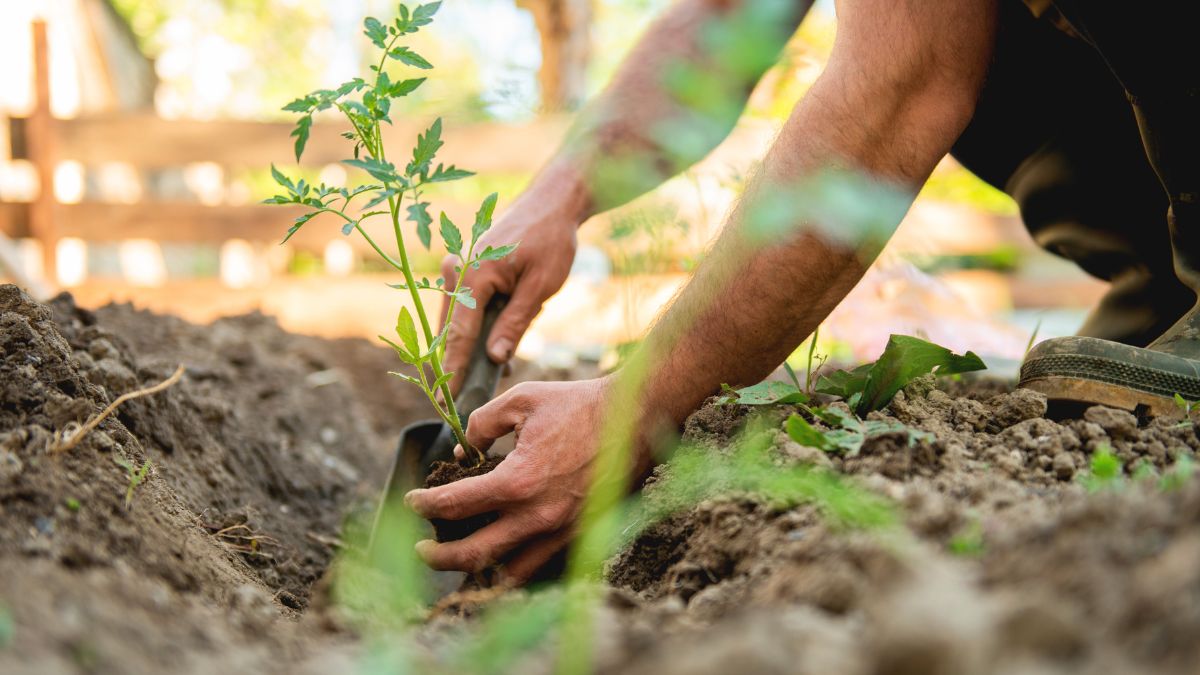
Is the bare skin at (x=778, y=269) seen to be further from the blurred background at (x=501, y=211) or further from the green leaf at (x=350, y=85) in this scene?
the blurred background at (x=501, y=211)

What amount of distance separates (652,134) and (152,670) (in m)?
1.82

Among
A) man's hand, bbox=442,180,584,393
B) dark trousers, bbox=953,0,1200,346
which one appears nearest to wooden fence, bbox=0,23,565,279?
man's hand, bbox=442,180,584,393

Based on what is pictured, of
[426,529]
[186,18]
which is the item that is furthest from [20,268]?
[186,18]

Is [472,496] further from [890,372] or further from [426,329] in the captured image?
[890,372]

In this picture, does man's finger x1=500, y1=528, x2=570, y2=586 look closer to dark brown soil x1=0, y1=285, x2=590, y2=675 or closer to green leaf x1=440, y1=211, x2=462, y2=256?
dark brown soil x1=0, y1=285, x2=590, y2=675

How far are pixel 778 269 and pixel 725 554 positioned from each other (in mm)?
477

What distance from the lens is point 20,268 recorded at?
446 cm

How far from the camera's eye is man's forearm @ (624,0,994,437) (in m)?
1.48

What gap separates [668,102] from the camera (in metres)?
2.41

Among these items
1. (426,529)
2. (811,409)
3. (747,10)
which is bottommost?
(426,529)

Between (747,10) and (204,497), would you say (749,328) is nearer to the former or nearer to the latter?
(204,497)

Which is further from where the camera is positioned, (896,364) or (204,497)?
(204,497)

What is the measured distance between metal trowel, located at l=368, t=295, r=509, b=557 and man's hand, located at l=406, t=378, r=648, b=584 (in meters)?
0.33

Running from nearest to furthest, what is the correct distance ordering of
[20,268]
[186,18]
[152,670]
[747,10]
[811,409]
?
1. [152,670]
2. [811,409]
3. [747,10]
4. [20,268]
5. [186,18]
